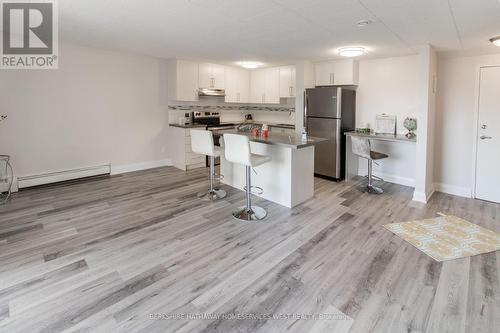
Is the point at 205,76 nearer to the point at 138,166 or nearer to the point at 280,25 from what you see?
the point at 138,166

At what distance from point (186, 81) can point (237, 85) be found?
4.94ft

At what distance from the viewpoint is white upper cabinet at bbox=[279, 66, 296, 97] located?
6546 millimetres

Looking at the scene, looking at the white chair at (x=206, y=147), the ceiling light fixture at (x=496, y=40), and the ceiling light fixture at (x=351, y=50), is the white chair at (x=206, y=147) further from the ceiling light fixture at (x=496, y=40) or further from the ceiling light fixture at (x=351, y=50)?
the ceiling light fixture at (x=496, y=40)

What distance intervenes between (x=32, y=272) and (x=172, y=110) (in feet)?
15.2

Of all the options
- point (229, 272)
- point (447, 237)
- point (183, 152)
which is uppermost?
point (183, 152)

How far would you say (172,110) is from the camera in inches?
259

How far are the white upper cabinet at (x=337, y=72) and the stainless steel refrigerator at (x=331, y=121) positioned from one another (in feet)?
0.58

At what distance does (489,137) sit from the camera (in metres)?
4.43

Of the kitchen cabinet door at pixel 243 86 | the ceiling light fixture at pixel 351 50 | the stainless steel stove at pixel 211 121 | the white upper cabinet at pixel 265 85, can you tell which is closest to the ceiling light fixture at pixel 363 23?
the ceiling light fixture at pixel 351 50

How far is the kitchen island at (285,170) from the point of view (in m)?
3.96

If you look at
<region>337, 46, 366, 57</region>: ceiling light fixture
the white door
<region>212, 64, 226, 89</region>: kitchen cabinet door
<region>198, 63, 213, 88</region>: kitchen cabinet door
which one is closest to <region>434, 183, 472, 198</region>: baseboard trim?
the white door

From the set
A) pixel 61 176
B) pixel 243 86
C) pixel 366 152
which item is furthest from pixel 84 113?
pixel 366 152

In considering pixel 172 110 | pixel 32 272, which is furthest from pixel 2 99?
pixel 32 272

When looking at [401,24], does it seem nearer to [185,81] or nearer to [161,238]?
[161,238]
